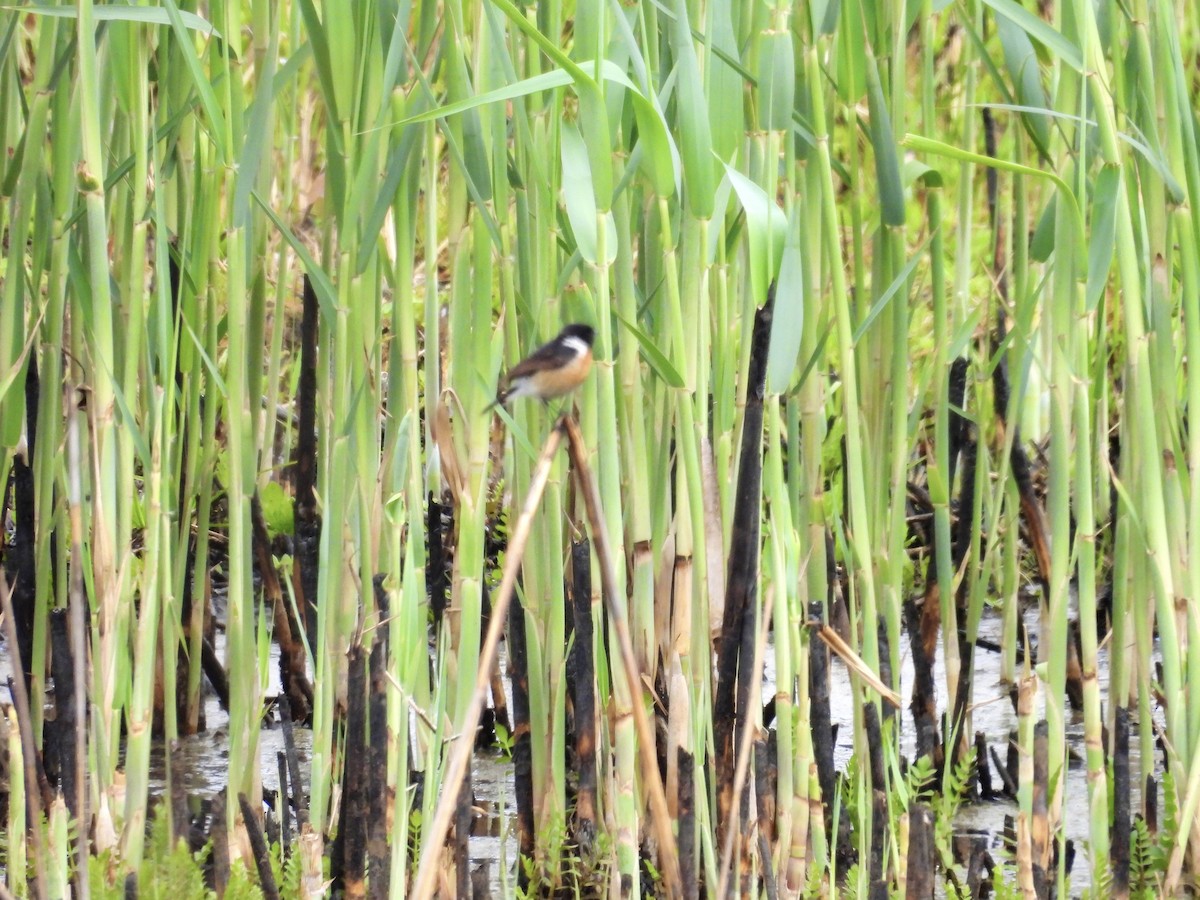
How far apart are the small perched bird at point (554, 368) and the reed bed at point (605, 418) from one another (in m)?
0.05

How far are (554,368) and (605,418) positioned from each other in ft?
0.49

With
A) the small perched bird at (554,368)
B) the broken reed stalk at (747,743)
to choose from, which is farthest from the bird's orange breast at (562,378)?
the broken reed stalk at (747,743)

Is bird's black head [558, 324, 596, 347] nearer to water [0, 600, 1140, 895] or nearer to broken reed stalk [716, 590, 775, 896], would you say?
broken reed stalk [716, 590, 775, 896]

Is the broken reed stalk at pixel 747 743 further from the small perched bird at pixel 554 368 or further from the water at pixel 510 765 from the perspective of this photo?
the water at pixel 510 765

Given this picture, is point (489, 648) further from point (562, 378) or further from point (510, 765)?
point (510, 765)

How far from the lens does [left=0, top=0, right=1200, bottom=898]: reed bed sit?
1955mm

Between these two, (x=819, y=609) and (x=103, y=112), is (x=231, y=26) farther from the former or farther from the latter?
(x=819, y=609)

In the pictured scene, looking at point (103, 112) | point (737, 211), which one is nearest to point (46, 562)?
point (103, 112)

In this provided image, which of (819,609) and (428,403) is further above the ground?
(428,403)

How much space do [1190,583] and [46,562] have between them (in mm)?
1836

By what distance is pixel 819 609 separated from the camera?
227 centimetres

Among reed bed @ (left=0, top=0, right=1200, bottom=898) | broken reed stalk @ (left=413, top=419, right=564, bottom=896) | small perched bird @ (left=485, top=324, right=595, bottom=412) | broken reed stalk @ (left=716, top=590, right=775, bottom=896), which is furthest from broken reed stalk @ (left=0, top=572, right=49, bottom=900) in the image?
broken reed stalk @ (left=716, top=590, right=775, bottom=896)

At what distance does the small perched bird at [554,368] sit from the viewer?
1.94m

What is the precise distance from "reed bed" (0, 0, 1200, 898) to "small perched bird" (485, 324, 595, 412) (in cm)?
5
